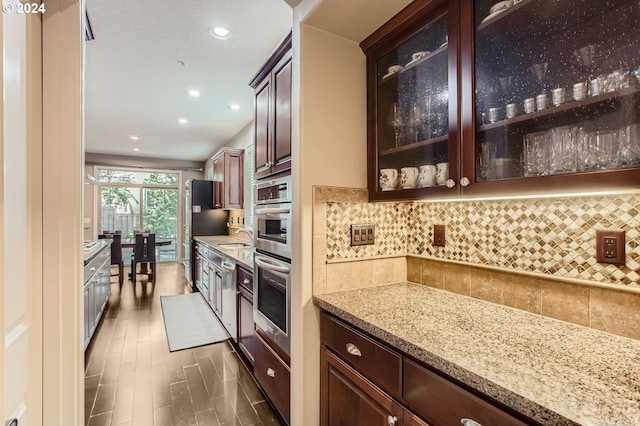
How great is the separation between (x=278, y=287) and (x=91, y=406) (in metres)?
1.60

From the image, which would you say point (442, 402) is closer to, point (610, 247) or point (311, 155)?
point (610, 247)

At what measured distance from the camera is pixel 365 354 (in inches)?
49.4

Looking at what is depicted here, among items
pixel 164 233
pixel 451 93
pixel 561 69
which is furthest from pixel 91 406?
pixel 164 233

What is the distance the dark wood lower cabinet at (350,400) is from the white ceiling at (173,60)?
7.63 feet

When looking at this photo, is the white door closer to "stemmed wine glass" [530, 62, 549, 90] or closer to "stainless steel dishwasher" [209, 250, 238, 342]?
"stemmed wine glass" [530, 62, 549, 90]

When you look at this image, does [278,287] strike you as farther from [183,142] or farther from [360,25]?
[183,142]

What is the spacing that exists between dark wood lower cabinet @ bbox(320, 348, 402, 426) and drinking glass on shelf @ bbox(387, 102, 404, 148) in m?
1.15

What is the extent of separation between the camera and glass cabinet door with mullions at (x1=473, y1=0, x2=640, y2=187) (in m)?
0.91

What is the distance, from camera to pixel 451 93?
4.19ft

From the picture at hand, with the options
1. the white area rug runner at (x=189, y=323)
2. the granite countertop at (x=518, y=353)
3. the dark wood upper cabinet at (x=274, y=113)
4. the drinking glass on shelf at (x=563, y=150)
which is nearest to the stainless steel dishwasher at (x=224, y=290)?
the white area rug runner at (x=189, y=323)

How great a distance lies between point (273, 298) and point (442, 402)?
4.06ft

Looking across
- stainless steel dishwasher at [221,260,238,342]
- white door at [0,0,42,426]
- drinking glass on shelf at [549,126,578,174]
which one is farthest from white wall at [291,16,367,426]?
stainless steel dishwasher at [221,260,238,342]

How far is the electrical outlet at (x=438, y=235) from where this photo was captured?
1.72 m

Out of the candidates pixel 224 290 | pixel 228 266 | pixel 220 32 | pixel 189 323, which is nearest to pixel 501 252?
pixel 228 266
